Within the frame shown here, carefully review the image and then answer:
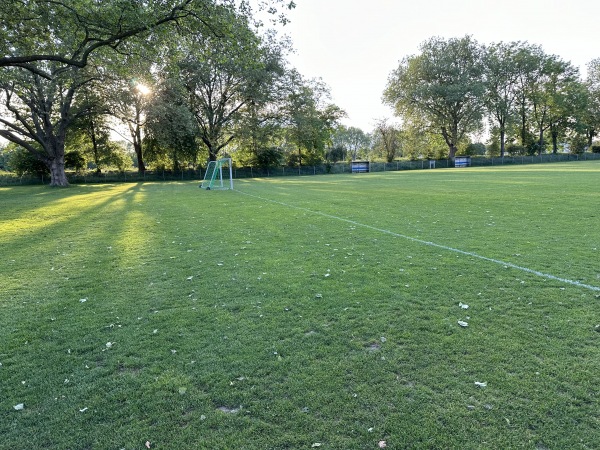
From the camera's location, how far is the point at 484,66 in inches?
2199

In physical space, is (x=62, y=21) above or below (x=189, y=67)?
below

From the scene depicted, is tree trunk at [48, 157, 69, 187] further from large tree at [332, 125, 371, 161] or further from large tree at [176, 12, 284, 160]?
large tree at [332, 125, 371, 161]

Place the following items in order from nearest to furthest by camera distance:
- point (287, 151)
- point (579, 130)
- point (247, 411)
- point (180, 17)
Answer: point (247, 411) < point (180, 17) < point (287, 151) < point (579, 130)

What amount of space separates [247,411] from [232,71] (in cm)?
4070

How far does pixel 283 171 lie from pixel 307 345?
4958 cm

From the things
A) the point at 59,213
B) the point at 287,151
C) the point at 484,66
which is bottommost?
the point at 59,213

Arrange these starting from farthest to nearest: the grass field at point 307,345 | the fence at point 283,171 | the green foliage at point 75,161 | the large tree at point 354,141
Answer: the large tree at point 354,141
the green foliage at point 75,161
the fence at point 283,171
the grass field at point 307,345

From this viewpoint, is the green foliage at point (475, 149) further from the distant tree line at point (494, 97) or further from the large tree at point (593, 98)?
the large tree at point (593, 98)

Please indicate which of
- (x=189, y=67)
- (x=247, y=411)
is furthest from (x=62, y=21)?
(x=189, y=67)

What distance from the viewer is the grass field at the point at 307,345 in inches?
94.3

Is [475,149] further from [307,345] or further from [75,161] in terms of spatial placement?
[307,345]

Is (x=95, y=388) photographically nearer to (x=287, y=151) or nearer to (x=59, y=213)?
(x=59, y=213)

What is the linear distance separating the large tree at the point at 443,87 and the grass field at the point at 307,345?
52045 millimetres

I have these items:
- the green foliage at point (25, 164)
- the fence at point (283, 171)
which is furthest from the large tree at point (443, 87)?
the green foliage at point (25, 164)
